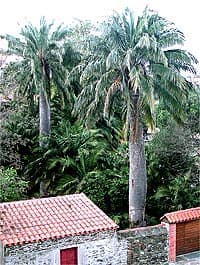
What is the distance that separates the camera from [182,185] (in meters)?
11.7

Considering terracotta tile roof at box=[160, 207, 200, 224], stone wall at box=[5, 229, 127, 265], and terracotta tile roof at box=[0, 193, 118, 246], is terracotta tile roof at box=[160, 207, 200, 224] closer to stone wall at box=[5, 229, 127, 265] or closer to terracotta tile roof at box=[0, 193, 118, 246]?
stone wall at box=[5, 229, 127, 265]

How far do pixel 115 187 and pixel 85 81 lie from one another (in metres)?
3.09

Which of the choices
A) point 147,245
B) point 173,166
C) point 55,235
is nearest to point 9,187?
point 55,235

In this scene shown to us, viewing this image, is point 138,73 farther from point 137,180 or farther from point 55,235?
point 55,235

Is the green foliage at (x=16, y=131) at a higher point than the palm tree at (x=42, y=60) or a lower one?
lower

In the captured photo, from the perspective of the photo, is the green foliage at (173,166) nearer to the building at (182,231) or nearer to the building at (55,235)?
the building at (182,231)

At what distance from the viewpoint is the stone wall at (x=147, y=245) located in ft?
30.9

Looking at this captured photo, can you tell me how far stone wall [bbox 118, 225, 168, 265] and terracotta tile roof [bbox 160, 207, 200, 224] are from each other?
0.73 ft

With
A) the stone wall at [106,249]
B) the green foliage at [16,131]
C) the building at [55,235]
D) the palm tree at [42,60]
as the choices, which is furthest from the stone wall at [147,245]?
the palm tree at [42,60]

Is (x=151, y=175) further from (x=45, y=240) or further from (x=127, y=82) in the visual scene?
(x=45, y=240)

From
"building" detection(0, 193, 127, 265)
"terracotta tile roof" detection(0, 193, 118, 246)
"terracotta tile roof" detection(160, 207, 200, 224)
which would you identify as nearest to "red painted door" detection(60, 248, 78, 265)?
"building" detection(0, 193, 127, 265)

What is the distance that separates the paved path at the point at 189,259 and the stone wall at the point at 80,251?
58.5 inches

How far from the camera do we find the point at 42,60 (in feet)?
48.9

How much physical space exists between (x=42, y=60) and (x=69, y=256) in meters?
8.13
